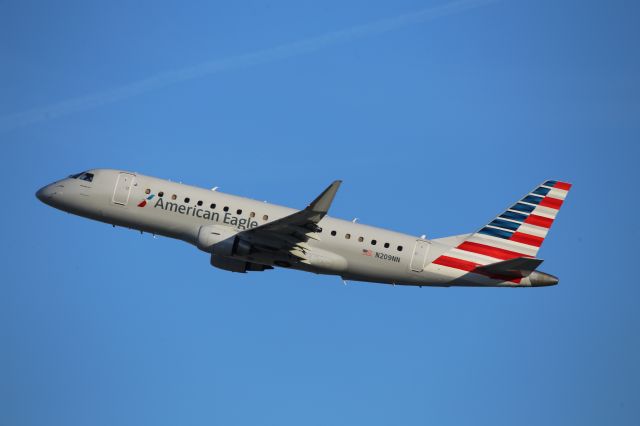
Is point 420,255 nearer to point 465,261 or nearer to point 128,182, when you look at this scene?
point 465,261

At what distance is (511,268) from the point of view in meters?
58.7

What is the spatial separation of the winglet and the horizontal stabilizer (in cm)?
1191

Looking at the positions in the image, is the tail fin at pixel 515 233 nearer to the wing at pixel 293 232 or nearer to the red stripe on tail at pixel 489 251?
the red stripe on tail at pixel 489 251

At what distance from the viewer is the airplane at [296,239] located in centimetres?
5894

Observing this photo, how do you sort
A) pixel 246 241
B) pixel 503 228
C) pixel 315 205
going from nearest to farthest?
1. pixel 315 205
2. pixel 246 241
3. pixel 503 228

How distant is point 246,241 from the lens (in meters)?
58.6

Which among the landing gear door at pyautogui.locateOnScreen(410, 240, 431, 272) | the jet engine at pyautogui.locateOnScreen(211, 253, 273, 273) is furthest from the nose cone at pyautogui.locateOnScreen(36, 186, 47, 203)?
the landing gear door at pyautogui.locateOnScreen(410, 240, 431, 272)

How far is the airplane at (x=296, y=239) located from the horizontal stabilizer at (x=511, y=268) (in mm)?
63

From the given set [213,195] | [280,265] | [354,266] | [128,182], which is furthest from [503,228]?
[128,182]

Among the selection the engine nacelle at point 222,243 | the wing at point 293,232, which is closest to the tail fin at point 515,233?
the wing at point 293,232

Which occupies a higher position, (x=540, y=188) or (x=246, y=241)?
(x=540, y=188)

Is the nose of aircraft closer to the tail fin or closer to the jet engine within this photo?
the jet engine

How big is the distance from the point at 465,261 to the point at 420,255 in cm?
315

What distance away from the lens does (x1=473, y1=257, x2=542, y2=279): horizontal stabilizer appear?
187 feet
